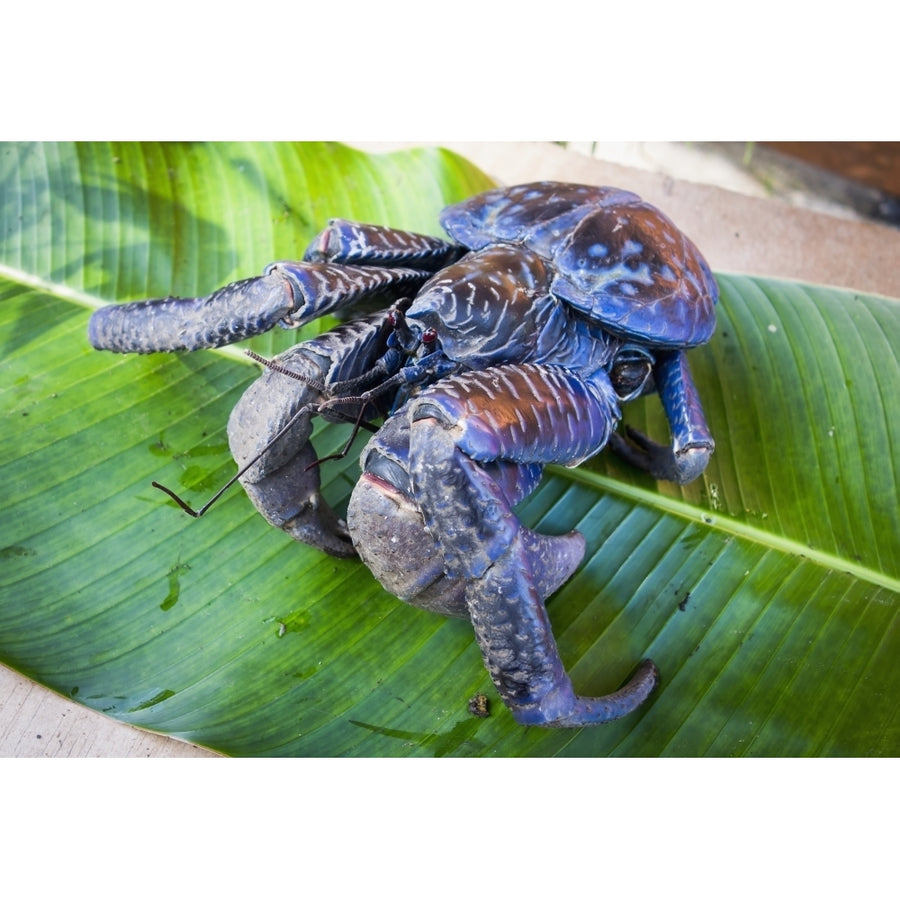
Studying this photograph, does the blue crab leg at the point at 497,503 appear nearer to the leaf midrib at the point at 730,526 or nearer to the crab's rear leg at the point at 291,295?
the crab's rear leg at the point at 291,295

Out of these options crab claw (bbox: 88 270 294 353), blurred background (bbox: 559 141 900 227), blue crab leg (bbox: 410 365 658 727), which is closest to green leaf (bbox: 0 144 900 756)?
crab claw (bbox: 88 270 294 353)

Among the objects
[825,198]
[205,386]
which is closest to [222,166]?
[205,386]

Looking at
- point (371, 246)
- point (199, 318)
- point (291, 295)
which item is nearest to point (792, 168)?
point (371, 246)

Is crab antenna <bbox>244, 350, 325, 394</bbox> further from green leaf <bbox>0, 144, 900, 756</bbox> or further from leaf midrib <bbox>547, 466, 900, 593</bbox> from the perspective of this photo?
leaf midrib <bbox>547, 466, 900, 593</bbox>

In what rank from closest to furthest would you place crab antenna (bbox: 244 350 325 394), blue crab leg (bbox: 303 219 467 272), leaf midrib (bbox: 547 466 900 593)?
1. crab antenna (bbox: 244 350 325 394)
2. blue crab leg (bbox: 303 219 467 272)
3. leaf midrib (bbox: 547 466 900 593)

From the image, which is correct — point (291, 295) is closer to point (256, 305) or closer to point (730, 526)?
point (256, 305)

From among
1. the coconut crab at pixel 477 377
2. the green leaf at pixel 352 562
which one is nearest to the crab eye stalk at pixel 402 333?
the coconut crab at pixel 477 377
